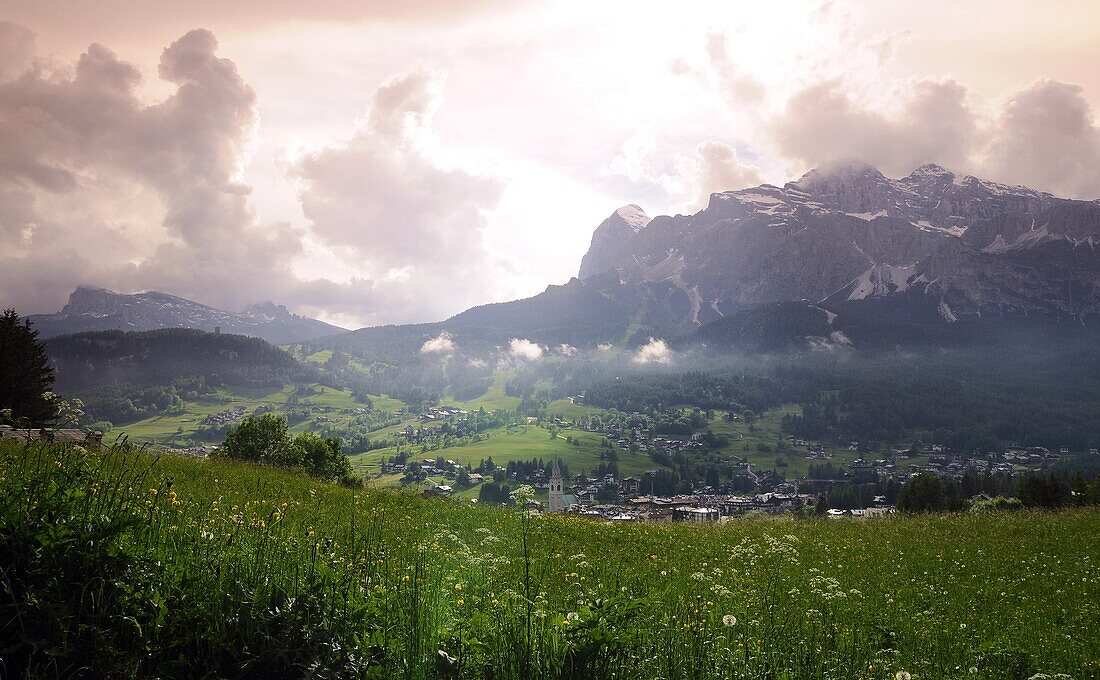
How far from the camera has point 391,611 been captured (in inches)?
248

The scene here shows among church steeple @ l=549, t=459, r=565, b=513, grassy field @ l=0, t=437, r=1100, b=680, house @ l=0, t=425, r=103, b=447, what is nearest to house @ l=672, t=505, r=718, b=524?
church steeple @ l=549, t=459, r=565, b=513

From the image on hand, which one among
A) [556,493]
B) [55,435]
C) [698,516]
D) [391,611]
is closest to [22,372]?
[55,435]

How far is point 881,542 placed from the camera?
762 inches

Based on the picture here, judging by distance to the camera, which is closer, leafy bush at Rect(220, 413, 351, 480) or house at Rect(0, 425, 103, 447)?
house at Rect(0, 425, 103, 447)

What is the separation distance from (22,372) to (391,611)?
172ft

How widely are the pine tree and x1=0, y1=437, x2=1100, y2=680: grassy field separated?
120ft

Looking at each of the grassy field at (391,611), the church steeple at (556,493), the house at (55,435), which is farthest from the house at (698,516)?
the house at (55,435)

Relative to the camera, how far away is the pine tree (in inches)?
1570

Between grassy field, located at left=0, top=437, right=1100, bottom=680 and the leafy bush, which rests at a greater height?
grassy field, located at left=0, top=437, right=1100, bottom=680

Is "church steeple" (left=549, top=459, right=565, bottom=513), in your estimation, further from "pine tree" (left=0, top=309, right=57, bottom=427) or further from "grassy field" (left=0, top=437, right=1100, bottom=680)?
"pine tree" (left=0, top=309, right=57, bottom=427)

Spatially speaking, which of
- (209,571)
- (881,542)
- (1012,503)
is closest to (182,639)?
(209,571)

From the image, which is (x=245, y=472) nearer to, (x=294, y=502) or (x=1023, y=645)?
(x=294, y=502)

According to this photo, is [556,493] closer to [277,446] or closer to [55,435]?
[277,446]

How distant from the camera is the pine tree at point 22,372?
39881mm
